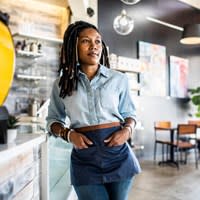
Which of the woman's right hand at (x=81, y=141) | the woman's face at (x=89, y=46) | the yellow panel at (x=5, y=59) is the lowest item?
the woman's right hand at (x=81, y=141)

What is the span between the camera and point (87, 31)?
124 centimetres

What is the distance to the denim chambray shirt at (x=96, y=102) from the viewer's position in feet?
3.90

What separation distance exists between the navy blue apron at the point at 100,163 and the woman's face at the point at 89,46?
319 mm

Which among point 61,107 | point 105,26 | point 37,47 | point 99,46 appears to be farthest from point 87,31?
point 105,26

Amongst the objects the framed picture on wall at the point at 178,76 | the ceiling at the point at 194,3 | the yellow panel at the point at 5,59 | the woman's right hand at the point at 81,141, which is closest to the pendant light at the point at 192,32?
the framed picture on wall at the point at 178,76

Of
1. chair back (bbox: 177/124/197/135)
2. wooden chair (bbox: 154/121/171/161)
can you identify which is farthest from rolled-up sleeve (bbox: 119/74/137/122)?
wooden chair (bbox: 154/121/171/161)

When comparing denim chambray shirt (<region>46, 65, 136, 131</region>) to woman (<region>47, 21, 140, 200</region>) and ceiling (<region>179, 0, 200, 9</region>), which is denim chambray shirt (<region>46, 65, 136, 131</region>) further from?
ceiling (<region>179, 0, 200, 9</region>)

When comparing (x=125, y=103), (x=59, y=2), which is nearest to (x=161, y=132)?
(x=59, y=2)

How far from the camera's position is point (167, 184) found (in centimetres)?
441

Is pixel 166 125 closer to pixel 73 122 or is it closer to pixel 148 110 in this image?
pixel 148 110

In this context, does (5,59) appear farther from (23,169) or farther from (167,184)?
(167,184)

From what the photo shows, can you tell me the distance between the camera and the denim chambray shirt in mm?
1189

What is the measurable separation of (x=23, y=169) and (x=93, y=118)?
0.38m

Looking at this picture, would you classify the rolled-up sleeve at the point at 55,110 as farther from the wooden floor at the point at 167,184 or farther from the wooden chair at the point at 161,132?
the wooden chair at the point at 161,132
